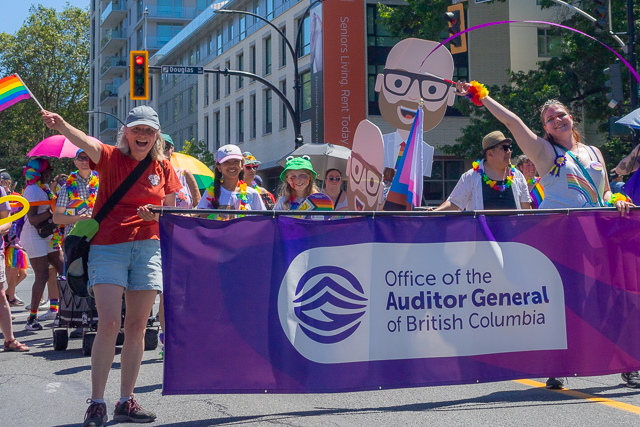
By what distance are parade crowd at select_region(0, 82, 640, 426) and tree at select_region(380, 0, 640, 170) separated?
18.3 metres

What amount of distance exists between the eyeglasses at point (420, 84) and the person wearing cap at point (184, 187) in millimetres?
2067

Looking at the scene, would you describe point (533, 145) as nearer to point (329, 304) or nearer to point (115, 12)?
point (329, 304)

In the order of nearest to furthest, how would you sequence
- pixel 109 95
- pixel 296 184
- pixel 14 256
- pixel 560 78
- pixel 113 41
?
pixel 296 184 < pixel 14 256 < pixel 560 78 < pixel 113 41 < pixel 109 95

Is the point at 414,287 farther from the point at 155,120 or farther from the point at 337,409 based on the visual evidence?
the point at 155,120

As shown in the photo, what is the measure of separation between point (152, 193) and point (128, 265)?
45 centimetres

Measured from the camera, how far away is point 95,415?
4.35 meters

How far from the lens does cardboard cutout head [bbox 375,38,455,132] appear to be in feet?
23.5

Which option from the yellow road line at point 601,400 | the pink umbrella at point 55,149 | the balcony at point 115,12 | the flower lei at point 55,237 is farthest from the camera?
the balcony at point 115,12

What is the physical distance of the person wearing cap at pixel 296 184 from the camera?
684cm

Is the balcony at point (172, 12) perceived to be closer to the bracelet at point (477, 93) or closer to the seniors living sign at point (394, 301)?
the bracelet at point (477, 93)

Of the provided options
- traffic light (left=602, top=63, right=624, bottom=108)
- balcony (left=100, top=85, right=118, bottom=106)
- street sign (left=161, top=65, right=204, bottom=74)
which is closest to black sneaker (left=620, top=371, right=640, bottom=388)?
traffic light (left=602, top=63, right=624, bottom=108)

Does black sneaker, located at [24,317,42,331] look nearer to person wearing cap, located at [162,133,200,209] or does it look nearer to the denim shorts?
person wearing cap, located at [162,133,200,209]

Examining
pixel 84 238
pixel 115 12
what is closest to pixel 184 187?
pixel 84 238

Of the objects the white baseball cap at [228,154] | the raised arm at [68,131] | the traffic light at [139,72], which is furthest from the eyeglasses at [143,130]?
the traffic light at [139,72]
